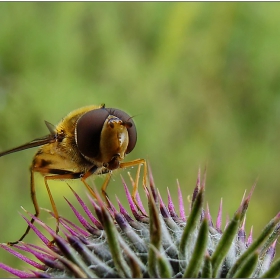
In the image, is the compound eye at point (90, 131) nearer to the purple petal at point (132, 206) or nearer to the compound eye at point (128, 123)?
the compound eye at point (128, 123)

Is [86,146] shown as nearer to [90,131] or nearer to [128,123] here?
[90,131]

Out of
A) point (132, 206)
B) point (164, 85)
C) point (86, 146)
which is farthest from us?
point (164, 85)

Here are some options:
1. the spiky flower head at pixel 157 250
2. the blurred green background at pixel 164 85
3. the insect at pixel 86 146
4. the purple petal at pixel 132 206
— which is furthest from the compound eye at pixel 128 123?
the blurred green background at pixel 164 85

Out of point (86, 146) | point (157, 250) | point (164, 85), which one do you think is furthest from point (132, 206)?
point (164, 85)

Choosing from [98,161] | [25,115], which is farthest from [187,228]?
[25,115]

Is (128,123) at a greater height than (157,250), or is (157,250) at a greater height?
(128,123)

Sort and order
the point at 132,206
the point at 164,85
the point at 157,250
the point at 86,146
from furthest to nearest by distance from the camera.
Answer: the point at 164,85 < the point at 86,146 < the point at 132,206 < the point at 157,250

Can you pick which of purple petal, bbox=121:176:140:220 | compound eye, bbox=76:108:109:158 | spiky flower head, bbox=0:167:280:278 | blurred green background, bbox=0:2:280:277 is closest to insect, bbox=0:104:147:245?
compound eye, bbox=76:108:109:158
